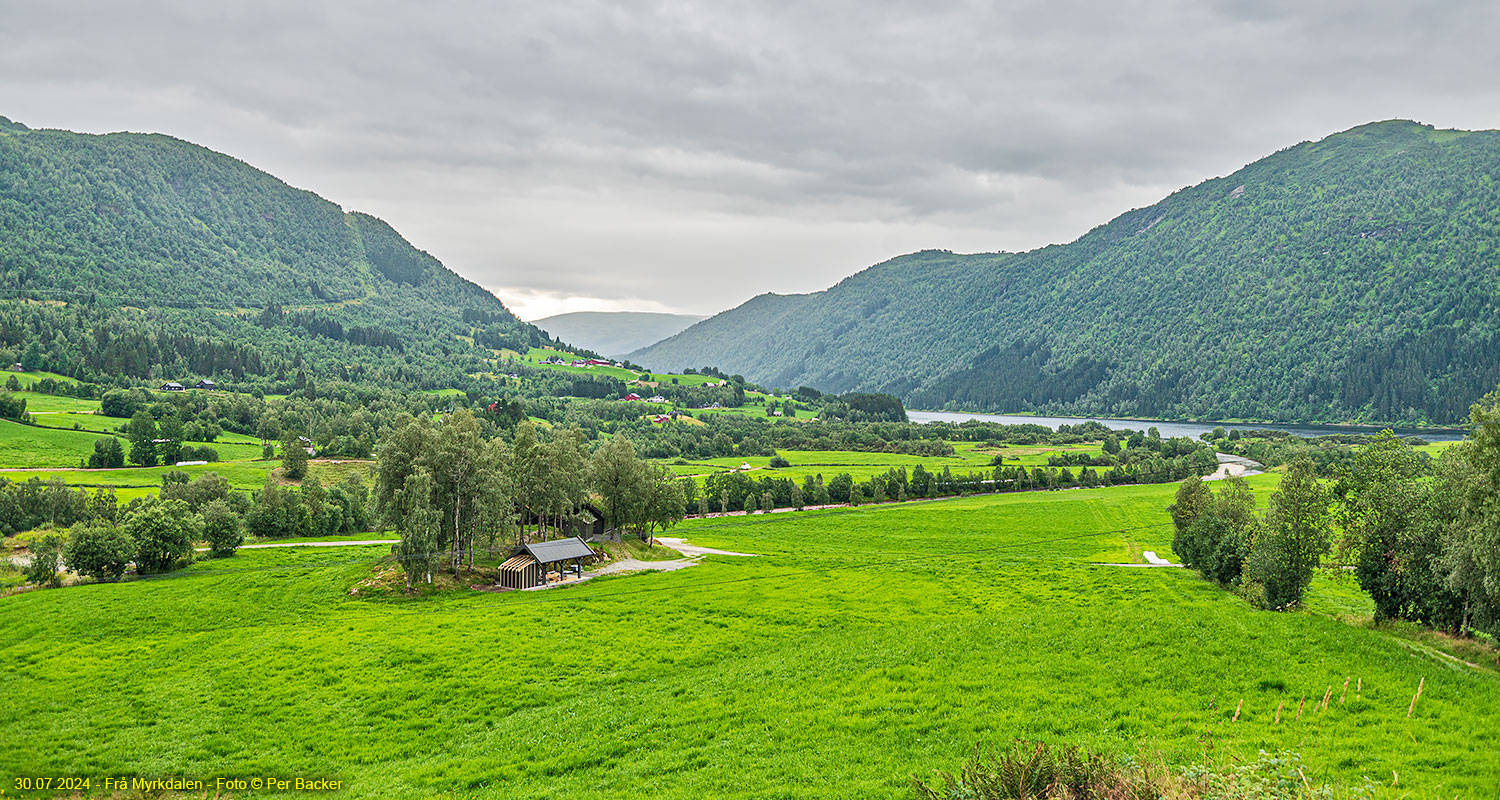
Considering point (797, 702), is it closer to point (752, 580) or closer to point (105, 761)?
point (105, 761)

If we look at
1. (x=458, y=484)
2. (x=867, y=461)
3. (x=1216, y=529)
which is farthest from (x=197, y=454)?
(x=1216, y=529)

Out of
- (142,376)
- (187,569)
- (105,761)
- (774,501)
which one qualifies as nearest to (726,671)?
(105,761)

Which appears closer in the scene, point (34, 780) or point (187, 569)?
point (34, 780)

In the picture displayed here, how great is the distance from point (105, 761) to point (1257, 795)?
28.9 metres

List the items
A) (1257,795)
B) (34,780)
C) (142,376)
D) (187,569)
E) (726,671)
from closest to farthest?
(1257,795) < (34,780) < (726,671) < (187,569) < (142,376)

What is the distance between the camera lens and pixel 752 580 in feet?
177

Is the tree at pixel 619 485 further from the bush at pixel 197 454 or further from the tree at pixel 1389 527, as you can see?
the bush at pixel 197 454

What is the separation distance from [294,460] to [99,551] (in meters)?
58.2

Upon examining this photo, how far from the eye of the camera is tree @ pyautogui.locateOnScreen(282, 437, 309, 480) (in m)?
110

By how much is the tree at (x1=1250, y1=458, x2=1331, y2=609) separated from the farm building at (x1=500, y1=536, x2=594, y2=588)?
1821 inches

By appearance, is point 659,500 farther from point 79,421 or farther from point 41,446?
point 79,421

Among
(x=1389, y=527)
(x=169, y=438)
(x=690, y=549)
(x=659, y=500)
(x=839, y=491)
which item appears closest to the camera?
(x=1389, y=527)

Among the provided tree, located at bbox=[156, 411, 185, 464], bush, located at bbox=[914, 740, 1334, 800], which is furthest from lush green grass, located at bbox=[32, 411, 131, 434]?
bush, located at bbox=[914, 740, 1334, 800]

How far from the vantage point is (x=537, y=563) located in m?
56.6
